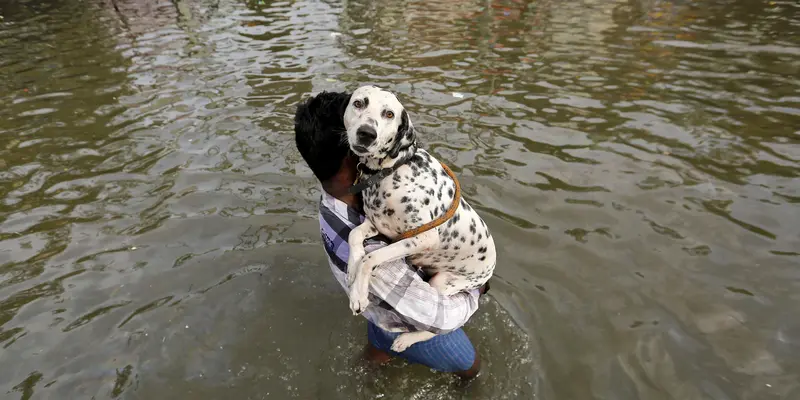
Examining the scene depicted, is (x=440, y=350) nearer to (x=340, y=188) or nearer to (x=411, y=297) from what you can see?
(x=411, y=297)

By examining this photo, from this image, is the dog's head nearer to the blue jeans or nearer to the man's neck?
the man's neck

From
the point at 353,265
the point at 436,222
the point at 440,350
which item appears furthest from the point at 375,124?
the point at 440,350

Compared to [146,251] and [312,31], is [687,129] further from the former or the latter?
[312,31]

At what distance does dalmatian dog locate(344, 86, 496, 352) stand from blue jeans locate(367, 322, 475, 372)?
0.44 ft

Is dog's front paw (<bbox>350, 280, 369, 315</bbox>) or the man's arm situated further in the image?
the man's arm

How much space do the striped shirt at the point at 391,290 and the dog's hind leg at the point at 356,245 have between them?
6cm

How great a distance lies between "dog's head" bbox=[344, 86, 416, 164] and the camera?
2.59m

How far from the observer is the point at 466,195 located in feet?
19.4

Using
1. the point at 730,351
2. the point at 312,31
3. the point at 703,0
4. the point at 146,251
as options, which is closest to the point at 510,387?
the point at 730,351

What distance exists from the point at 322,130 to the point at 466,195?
3509mm

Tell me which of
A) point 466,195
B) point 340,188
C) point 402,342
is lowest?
point 466,195

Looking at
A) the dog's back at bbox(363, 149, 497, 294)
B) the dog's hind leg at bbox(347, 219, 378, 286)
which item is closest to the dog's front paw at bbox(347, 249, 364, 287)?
the dog's hind leg at bbox(347, 219, 378, 286)

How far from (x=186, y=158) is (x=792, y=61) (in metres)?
11.8

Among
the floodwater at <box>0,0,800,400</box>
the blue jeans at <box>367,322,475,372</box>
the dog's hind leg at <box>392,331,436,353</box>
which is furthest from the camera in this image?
the floodwater at <box>0,0,800,400</box>
